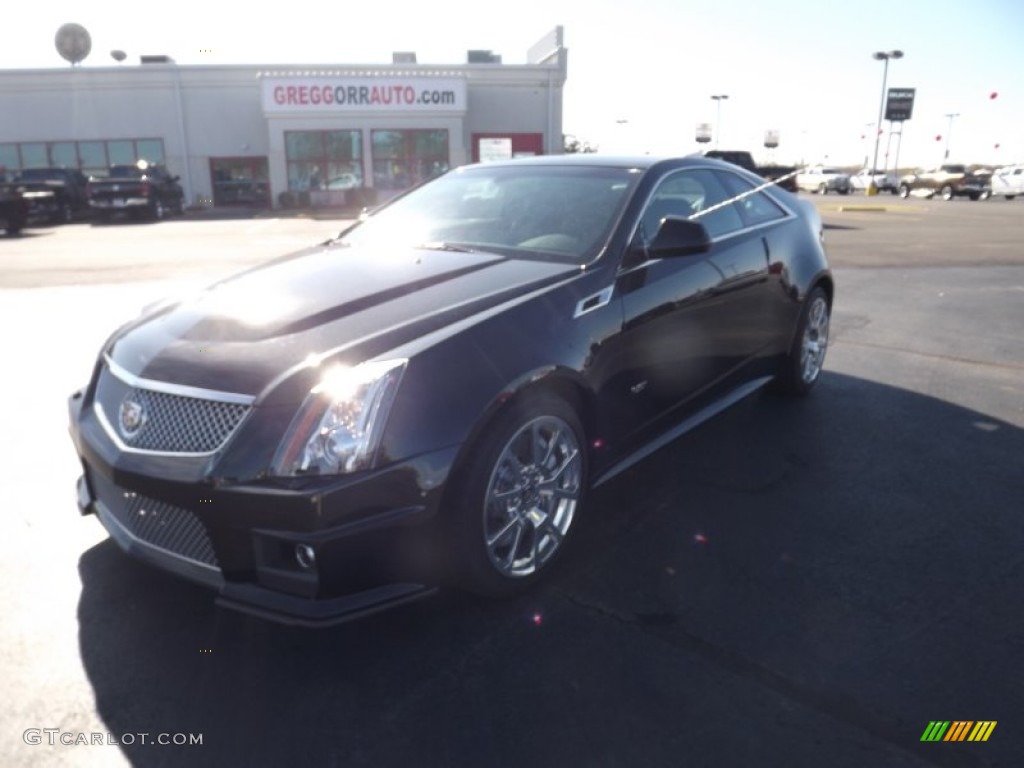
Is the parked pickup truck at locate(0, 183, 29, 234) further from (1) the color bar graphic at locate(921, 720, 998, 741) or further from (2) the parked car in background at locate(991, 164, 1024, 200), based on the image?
(2) the parked car in background at locate(991, 164, 1024, 200)

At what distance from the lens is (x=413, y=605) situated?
9.69 feet

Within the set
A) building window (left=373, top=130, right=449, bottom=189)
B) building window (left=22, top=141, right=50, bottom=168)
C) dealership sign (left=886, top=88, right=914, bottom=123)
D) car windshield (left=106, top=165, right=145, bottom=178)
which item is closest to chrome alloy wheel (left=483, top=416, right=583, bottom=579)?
car windshield (left=106, top=165, right=145, bottom=178)

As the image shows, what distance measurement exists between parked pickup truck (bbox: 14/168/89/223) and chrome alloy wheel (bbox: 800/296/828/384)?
22573 millimetres

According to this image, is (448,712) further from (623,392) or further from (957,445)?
(957,445)

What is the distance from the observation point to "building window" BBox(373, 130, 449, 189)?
33594 mm

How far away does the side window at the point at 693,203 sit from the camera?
383 centimetres

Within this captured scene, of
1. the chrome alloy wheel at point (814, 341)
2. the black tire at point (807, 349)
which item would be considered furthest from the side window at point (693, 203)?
the chrome alloy wheel at point (814, 341)

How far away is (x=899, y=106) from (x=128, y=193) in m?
57.9

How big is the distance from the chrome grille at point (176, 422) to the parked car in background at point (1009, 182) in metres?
54.4

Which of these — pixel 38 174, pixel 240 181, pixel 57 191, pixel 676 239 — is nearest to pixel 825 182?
pixel 240 181

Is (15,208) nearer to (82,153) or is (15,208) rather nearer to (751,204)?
(82,153)

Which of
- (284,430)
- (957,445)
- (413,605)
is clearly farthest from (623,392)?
(957,445)

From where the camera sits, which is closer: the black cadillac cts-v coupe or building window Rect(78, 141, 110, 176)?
the black cadillac cts-v coupe

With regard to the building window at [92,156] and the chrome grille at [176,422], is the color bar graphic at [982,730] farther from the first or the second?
the building window at [92,156]
